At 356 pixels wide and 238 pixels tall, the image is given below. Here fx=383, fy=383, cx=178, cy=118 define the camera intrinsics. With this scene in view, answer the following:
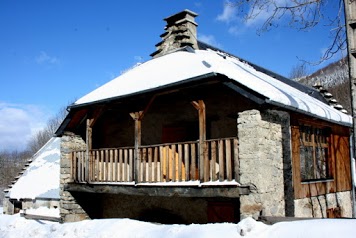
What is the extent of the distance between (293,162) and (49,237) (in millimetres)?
6765

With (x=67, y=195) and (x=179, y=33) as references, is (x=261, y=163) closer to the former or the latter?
(x=179, y=33)

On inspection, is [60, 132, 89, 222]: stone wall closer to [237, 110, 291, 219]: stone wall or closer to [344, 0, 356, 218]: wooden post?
[237, 110, 291, 219]: stone wall

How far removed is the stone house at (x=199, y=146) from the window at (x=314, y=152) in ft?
0.12

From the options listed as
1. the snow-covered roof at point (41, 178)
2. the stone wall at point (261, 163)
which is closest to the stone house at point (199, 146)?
the stone wall at point (261, 163)

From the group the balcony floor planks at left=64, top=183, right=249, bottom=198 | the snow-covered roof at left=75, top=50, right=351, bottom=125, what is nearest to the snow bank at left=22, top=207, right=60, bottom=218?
the balcony floor planks at left=64, top=183, right=249, bottom=198

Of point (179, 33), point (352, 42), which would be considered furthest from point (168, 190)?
point (179, 33)

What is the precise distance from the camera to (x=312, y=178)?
465 inches

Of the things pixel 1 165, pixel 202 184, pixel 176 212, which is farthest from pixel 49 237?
pixel 1 165

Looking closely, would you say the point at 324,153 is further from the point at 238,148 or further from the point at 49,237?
the point at 49,237

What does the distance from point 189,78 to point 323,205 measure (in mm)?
6159

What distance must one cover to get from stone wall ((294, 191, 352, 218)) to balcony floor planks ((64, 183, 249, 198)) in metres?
2.41

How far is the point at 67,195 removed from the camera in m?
12.9

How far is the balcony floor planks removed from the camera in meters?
8.59

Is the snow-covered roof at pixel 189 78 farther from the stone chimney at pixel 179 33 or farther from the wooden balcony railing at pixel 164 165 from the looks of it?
the wooden balcony railing at pixel 164 165
